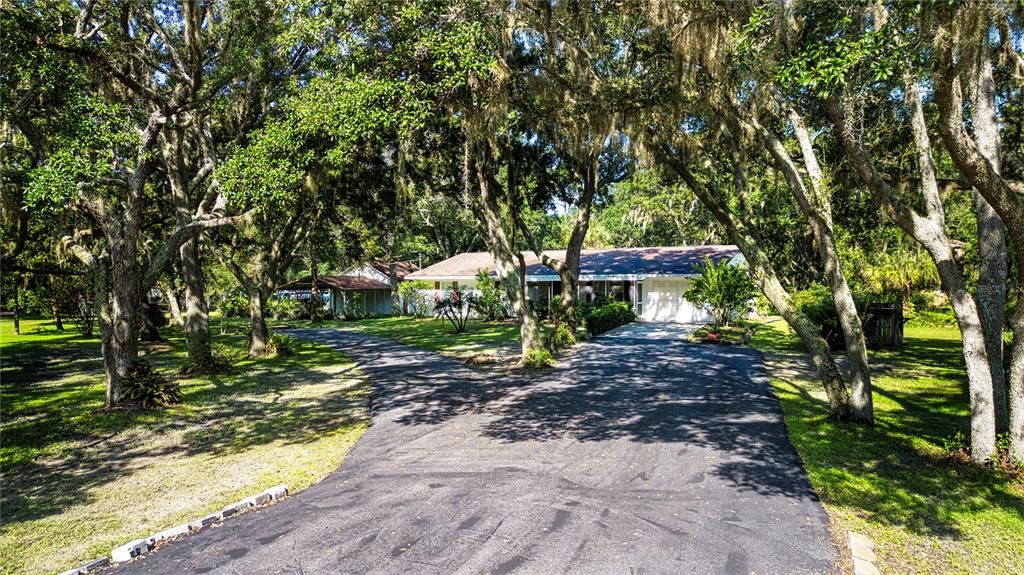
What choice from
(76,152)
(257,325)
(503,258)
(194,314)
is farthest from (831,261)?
(257,325)

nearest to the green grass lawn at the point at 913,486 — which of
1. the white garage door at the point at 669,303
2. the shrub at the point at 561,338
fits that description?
the shrub at the point at 561,338

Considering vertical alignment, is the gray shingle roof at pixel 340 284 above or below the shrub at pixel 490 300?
above

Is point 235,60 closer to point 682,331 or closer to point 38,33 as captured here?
point 38,33

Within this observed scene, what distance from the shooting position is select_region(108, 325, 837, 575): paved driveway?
424 cm

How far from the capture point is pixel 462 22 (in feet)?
28.5

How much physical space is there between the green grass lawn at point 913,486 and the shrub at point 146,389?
10745mm

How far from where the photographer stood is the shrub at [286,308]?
36281 millimetres

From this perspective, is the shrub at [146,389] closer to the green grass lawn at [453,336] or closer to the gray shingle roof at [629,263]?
the green grass lawn at [453,336]

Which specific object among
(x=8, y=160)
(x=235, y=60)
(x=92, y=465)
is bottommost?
(x=92, y=465)

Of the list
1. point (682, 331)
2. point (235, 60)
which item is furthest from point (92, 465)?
point (682, 331)

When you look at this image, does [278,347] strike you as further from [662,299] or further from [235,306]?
[235,306]

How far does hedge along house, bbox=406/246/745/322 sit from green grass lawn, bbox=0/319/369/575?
13.6 metres

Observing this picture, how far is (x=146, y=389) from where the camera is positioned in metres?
10.3

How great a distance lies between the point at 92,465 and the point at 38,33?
6.64 m
